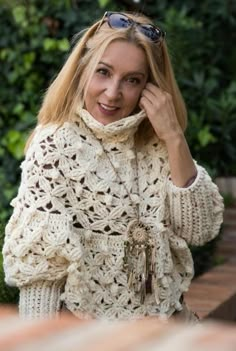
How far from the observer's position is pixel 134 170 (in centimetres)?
308

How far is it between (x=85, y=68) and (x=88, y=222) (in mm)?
490

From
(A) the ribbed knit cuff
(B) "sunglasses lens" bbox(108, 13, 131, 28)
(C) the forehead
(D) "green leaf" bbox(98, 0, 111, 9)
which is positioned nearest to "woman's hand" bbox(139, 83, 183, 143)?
(C) the forehead

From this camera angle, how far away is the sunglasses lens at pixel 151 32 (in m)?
3.08

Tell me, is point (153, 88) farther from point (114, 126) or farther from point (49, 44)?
point (49, 44)

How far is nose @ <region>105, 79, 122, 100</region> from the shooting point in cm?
304

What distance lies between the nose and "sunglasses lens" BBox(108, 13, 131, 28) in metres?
0.18

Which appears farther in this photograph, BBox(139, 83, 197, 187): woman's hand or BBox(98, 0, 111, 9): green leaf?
BBox(98, 0, 111, 9): green leaf

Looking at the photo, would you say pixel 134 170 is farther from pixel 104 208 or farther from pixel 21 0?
pixel 21 0

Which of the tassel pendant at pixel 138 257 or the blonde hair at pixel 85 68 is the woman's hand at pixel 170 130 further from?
the tassel pendant at pixel 138 257

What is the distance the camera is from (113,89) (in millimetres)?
3041

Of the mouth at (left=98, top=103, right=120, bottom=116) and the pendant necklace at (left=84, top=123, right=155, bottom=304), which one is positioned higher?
the mouth at (left=98, top=103, right=120, bottom=116)

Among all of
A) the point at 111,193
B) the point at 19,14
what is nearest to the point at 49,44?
the point at 19,14

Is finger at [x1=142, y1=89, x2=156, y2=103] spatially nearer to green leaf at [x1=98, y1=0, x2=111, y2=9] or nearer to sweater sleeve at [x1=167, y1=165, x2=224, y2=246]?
sweater sleeve at [x1=167, y1=165, x2=224, y2=246]

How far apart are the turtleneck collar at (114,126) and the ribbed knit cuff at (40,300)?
1.53 feet
